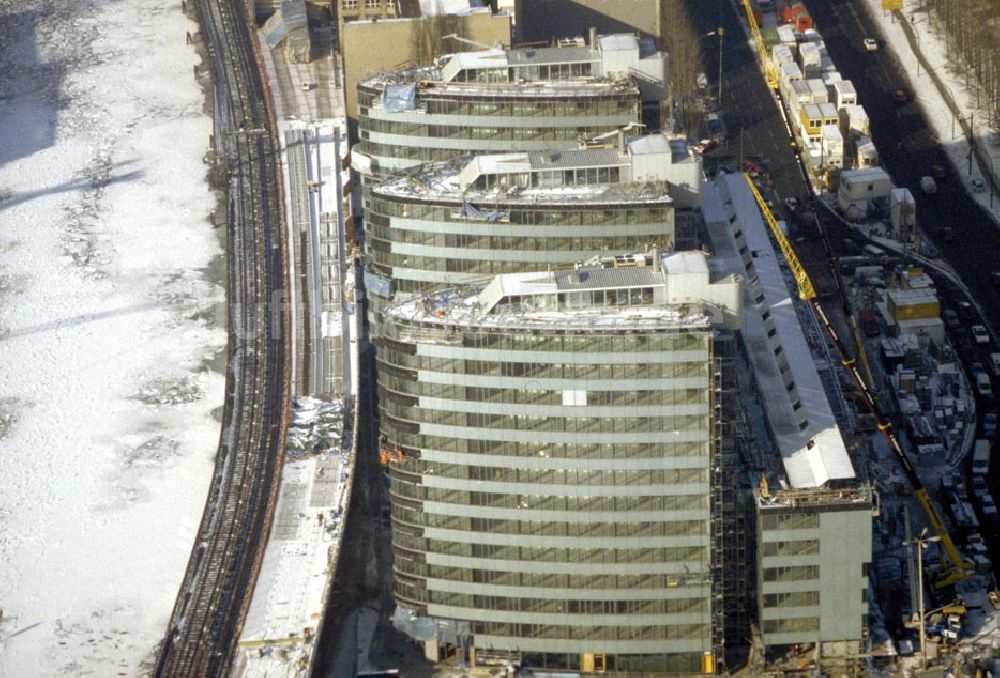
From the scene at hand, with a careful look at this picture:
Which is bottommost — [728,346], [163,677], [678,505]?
[163,677]

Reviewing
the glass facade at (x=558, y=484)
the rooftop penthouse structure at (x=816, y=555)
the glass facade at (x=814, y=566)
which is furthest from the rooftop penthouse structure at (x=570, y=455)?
the rooftop penthouse structure at (x=816, y=555)

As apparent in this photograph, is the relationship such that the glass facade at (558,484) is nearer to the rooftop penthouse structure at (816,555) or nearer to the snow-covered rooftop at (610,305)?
the snow-covered rooftop at (610,305)

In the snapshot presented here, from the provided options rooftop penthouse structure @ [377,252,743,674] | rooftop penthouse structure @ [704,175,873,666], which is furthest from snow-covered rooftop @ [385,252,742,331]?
rooftop penthouse structure @ [704,175,873,666]

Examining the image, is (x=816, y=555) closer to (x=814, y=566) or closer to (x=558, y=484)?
(x=814, y=566)

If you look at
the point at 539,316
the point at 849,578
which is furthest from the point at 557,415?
the point at 849,578

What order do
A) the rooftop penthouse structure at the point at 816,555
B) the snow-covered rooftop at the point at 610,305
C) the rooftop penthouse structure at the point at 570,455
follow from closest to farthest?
A: 1. the rooftop penthouse structure at the point at 570,455
2. the snow-covered rooftop at the point at 610,305
3. the rooftop penthouse structure at the point at 816,555

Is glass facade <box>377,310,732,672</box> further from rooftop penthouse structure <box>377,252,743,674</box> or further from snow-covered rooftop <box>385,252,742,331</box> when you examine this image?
snow-covered rooftop <box>385,252,742,331</box>

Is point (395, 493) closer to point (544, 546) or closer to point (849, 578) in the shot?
point (544, 546)

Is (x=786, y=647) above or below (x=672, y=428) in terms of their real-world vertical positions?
below
